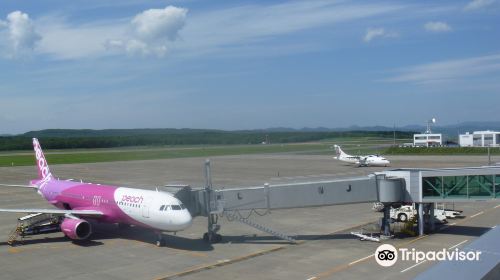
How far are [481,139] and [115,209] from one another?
147m

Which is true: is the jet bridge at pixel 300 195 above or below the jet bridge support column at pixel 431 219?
above

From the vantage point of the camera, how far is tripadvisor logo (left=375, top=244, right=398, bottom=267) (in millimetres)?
27344

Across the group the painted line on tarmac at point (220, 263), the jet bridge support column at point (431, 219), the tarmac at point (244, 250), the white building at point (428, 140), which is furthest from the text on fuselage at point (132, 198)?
the white building at point (428, 140)

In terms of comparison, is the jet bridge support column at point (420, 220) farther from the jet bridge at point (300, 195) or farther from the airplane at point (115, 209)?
the airplane at point (115, 209)

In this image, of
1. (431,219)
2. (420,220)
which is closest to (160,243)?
(420,220)

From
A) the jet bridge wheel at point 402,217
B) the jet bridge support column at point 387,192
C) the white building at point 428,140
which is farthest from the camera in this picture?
the white building at point 428,140

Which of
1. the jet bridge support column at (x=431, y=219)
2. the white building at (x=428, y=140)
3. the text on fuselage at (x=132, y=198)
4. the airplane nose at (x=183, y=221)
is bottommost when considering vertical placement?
the jet bridge support column at (x=431, y=219)

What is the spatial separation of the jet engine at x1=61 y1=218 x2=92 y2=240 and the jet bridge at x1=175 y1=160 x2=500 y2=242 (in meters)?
6.68

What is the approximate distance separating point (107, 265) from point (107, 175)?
60.4m

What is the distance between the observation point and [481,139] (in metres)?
159

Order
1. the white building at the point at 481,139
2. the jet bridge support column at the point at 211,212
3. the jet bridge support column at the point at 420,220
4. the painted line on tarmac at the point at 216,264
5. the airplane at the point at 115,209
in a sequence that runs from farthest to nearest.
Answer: the white building at the point at 481,139, the jet bridge support column at the point at 420,220, the jet bridge support column at the point at 211,212, the airplane at the point at 115,209, the painted line on tarmac at the point at 216,264

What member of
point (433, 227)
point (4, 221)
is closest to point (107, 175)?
point (4, 221)

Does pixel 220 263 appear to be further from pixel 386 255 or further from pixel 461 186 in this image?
pixel 461 186

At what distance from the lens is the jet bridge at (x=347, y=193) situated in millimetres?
33750
